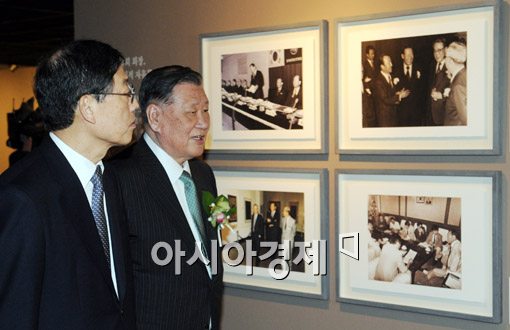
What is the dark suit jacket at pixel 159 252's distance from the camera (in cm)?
246

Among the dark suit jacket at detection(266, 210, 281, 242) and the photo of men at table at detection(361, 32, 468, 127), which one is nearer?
the photo of men at table at detection(361, 32, 468, 127)

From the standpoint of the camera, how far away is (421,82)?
2.78 meters

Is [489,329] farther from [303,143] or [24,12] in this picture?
[24,12]

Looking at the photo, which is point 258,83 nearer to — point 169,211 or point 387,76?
point 387,76

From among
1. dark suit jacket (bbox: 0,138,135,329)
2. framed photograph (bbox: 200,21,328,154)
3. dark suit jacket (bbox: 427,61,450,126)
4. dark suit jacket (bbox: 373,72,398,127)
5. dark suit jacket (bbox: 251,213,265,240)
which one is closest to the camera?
dark suit jacket (bbox: 0,138,135,329)

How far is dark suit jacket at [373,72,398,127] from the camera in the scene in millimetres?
2855

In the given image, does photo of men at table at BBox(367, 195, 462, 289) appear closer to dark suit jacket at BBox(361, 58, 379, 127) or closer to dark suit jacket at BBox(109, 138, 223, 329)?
dark suit jacket at BBox(361, 58, 379, 127)

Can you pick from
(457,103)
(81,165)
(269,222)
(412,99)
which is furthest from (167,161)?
(457,103)

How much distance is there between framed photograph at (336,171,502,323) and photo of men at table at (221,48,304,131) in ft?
1.34

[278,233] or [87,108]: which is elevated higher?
[87,108]

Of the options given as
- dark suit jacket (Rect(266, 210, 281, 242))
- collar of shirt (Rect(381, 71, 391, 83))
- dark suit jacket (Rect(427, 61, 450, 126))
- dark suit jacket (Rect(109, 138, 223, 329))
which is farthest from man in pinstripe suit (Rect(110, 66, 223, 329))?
dark suit jacket (Rect(427, 61, 450, 126))

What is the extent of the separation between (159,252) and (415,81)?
48.1 inches

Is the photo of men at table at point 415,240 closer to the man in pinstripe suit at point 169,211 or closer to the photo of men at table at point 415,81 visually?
the photo of men at table at point 415,81

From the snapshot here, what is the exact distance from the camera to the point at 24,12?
7430mm
